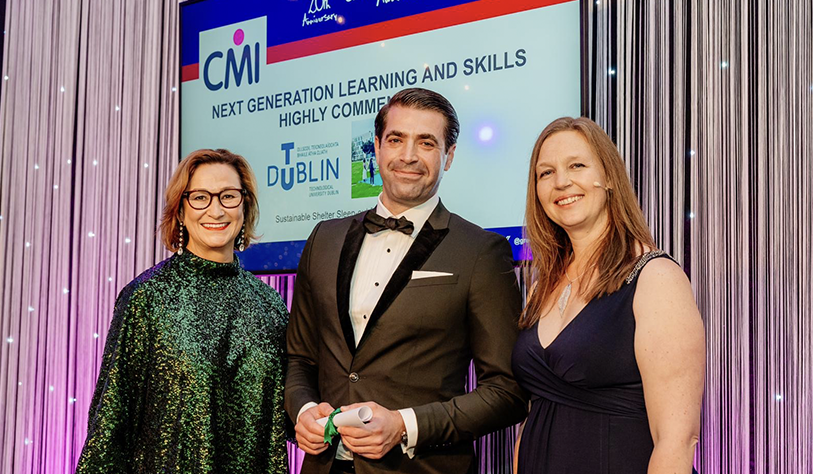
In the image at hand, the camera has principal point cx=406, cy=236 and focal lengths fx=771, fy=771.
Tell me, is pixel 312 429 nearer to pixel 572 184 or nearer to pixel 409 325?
pixel 409 325

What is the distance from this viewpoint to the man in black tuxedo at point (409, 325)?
1.97m

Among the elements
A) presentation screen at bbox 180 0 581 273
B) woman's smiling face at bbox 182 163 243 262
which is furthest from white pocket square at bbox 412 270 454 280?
presentation screen at bbox 180 0 581 273

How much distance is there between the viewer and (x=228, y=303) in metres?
2.34

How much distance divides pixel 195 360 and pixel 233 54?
180 cm

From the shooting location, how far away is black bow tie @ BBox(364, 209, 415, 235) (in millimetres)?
2160

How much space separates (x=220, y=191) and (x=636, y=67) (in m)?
1.47

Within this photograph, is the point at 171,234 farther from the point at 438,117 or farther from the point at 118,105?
the point at 118,105

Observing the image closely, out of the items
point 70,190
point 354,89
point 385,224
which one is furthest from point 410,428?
point 70,190

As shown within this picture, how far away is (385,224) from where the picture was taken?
2.18m

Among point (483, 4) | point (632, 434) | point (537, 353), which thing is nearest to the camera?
point (632, 434)

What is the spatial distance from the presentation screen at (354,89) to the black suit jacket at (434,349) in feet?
2.41

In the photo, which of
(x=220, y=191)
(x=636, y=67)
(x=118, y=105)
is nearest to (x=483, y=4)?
(x=636, y=67)

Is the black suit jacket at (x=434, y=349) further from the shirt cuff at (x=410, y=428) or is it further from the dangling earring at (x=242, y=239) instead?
the dangling earring at (x=242, y=239)

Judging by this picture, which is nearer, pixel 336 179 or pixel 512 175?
pixel 512 175
